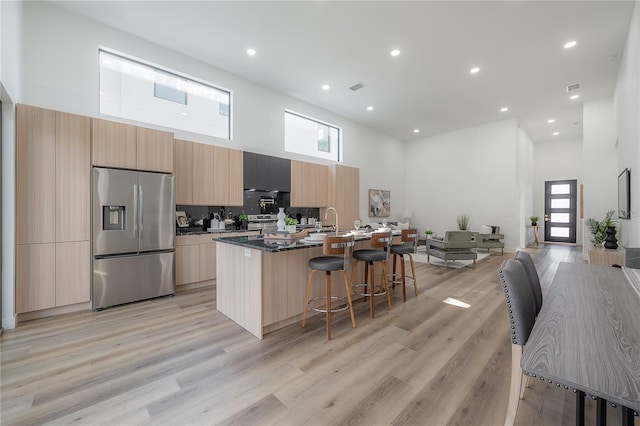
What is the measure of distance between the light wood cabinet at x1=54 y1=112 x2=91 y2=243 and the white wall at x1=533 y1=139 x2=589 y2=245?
44.8ft

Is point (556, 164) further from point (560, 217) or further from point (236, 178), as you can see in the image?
point (236, 178)

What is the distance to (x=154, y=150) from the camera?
384 cm

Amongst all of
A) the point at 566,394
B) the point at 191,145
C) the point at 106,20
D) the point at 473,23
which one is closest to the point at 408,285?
the point at 566,394

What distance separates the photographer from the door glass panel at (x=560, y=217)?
10378mm

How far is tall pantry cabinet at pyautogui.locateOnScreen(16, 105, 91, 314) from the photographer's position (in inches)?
117

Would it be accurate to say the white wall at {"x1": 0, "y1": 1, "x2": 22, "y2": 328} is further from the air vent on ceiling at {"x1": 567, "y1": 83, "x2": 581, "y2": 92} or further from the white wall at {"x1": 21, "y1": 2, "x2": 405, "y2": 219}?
the air vent on ceiling at {"x1": 567, "y1": 83, "x2": 581, "y2": 92}

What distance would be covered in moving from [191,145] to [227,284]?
8.61 feet

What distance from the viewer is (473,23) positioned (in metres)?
3.83

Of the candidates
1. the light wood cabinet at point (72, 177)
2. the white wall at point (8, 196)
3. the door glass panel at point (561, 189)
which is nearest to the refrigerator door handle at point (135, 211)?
the light wood cabinet at point (72, 177)

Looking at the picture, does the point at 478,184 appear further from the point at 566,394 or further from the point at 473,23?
the point at 566,394

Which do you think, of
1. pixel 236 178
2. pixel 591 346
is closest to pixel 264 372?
pixel 591 346

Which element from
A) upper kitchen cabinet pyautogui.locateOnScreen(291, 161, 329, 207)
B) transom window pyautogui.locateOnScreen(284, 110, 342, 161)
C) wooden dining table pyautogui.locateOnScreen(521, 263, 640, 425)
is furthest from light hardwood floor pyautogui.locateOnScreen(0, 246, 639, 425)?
transom window pyautogui.locateOnScreen(284, 110, 342, 161)

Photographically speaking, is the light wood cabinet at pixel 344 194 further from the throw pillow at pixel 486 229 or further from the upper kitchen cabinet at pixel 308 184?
the throw pillow at pixel 486 229

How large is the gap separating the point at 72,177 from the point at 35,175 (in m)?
0.31
